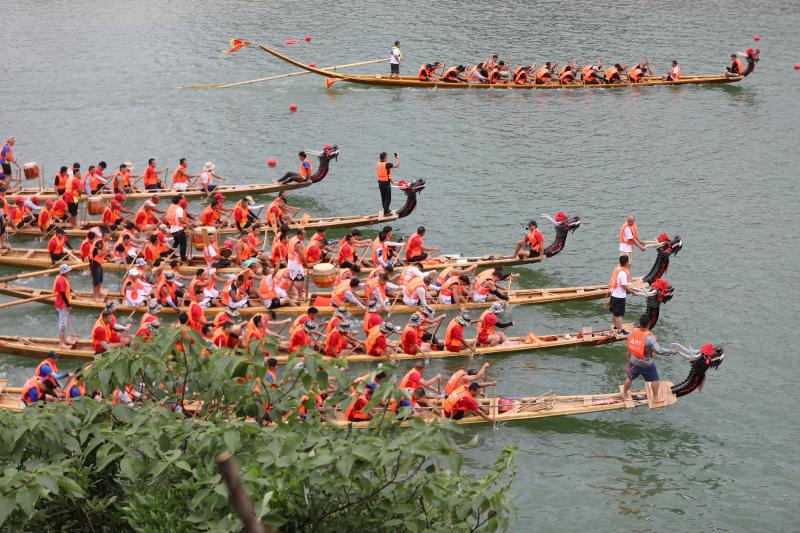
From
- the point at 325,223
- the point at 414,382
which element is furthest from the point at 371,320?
the point at 325,223

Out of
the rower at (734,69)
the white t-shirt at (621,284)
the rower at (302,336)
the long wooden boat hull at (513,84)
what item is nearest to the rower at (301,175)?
the rower at (302,336)

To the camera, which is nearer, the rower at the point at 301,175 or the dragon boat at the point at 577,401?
the dragon boat at the point at 577,401

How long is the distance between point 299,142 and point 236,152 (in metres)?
2.17

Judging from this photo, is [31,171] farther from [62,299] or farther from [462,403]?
[462,403]

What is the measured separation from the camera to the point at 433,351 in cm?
2119

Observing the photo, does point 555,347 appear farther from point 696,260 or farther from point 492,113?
point 492,113

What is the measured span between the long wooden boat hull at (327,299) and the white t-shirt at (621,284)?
1.14 m

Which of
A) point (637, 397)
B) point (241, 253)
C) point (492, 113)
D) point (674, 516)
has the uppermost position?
point (492, 113)

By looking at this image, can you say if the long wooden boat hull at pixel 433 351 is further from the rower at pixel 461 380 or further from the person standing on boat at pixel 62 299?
the rower at pixel 461 380

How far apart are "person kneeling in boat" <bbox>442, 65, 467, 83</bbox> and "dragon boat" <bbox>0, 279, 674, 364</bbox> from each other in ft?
65.3

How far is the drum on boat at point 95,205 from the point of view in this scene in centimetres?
2861

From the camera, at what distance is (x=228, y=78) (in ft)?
138

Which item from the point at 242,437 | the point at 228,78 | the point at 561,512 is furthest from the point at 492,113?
the point at 242,437

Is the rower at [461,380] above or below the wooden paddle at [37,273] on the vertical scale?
below
